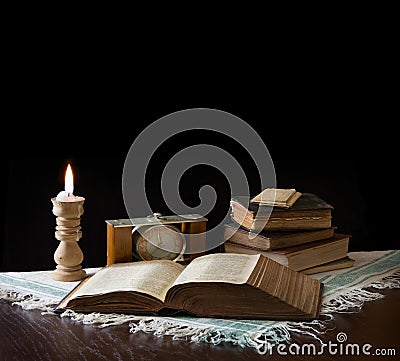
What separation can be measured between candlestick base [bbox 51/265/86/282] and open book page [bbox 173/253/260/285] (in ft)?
0.86

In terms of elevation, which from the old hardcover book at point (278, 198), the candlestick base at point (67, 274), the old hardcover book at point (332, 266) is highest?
the old hardcover book at point (278, 198)

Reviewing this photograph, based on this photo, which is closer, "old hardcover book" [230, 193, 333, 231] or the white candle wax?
the white candle wax

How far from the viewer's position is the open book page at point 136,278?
1.34 metres

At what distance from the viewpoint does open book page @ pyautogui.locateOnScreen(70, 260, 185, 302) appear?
1344mm

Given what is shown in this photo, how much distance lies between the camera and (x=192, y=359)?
3.80 ft

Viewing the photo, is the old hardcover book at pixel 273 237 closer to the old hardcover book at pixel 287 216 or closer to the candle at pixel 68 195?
the old hardcover book at pixel 287 216

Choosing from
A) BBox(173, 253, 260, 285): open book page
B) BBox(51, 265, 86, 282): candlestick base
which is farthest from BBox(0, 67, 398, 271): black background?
BBox(173, 253, 260, 285): open book page

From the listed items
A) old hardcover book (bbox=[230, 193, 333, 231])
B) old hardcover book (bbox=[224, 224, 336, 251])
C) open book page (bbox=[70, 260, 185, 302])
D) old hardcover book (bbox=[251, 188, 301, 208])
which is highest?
old hardcover book (bbox=[251, 188, 301, 208])

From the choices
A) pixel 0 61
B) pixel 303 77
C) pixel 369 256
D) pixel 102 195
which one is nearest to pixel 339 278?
pixel 369 256

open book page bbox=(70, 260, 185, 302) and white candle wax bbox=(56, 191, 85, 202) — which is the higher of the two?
white candle wax bbox=(56, 191, 85, 202)

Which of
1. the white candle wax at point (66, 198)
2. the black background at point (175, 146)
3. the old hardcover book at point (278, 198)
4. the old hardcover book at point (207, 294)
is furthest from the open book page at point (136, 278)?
the black background at point (175, 146)

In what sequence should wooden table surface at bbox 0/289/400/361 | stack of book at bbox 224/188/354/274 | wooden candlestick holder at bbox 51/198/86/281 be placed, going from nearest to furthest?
wooden table surface at bbox 0/289/400/361, wooden candlestick holder at bbox 51/198/86/281, stack of book at bbox 224/188/354/274

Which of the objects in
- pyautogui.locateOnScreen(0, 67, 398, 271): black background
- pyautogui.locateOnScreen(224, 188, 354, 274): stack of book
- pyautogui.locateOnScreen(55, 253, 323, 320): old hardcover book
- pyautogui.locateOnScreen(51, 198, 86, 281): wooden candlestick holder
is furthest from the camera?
pyautogui.locateOnScreen(0, 67, 398, 271): black background

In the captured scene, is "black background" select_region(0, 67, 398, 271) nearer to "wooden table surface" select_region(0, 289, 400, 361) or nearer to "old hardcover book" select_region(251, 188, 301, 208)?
"old hardcover book" select_region(251, 188, 301, 208)
